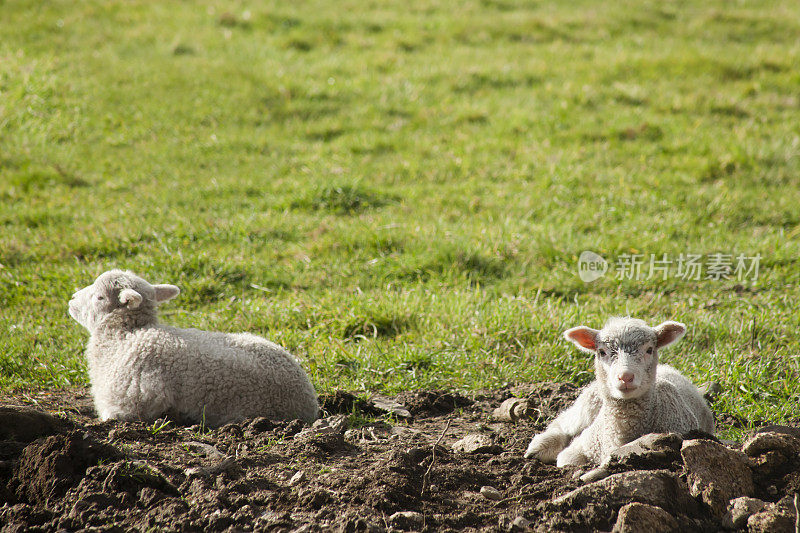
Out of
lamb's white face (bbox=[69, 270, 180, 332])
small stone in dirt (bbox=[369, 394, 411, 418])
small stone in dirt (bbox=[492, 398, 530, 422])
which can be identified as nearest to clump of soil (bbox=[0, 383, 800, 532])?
small stone in dirt (bbox=[492, 398, 530, 422])

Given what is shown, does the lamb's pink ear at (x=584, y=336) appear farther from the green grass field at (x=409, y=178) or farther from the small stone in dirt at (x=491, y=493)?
the green grass field at (x=409, y=178)

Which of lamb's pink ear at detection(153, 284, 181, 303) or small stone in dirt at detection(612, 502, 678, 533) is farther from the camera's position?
lamb's pink ear at detection(153, 284, 181, 303)

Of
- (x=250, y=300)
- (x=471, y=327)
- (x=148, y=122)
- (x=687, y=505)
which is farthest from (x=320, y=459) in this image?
(x=148, y=122)

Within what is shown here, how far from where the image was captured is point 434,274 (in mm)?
7445

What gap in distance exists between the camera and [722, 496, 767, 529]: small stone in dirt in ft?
11.0

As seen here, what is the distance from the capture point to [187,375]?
15.5 ft

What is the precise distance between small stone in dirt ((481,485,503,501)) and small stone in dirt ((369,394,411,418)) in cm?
149

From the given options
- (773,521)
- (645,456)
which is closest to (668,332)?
(645,456)

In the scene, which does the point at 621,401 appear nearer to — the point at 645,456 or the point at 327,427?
the point at 645,456

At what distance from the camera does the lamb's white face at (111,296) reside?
5141 mm

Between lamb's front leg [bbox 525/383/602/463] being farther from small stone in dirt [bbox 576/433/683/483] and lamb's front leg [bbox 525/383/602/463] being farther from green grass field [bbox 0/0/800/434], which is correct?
green grass field [bbox 0/0/800/434]

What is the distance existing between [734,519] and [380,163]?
780 cm

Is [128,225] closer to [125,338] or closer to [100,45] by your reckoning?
[125,338]

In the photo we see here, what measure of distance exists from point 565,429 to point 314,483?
170 cm
